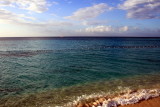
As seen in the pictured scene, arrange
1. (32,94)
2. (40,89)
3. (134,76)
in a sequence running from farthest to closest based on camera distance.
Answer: (134,76) < (40,89) < (32,94)

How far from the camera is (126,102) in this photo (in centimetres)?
935

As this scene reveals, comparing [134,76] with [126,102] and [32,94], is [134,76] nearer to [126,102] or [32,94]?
[126,102]

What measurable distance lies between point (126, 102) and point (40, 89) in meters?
6.94

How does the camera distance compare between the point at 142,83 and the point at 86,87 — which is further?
the point at 142,83

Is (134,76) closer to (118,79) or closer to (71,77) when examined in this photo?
(118,79)

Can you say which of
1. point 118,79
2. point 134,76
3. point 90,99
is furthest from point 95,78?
point 90,99

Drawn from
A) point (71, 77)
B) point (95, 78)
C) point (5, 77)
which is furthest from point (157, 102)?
point (5, 77)

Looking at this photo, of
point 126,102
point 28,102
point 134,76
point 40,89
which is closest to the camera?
point 126,102

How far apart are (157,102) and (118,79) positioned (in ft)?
21.6

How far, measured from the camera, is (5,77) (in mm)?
17156

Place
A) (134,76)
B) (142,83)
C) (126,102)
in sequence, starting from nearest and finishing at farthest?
(126,102), (142,83), (134,76)

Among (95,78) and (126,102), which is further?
(95,78)

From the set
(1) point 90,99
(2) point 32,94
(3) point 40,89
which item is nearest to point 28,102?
(2) point 32,94

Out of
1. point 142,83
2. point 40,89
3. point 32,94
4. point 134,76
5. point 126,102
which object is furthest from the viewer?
point 134,76
